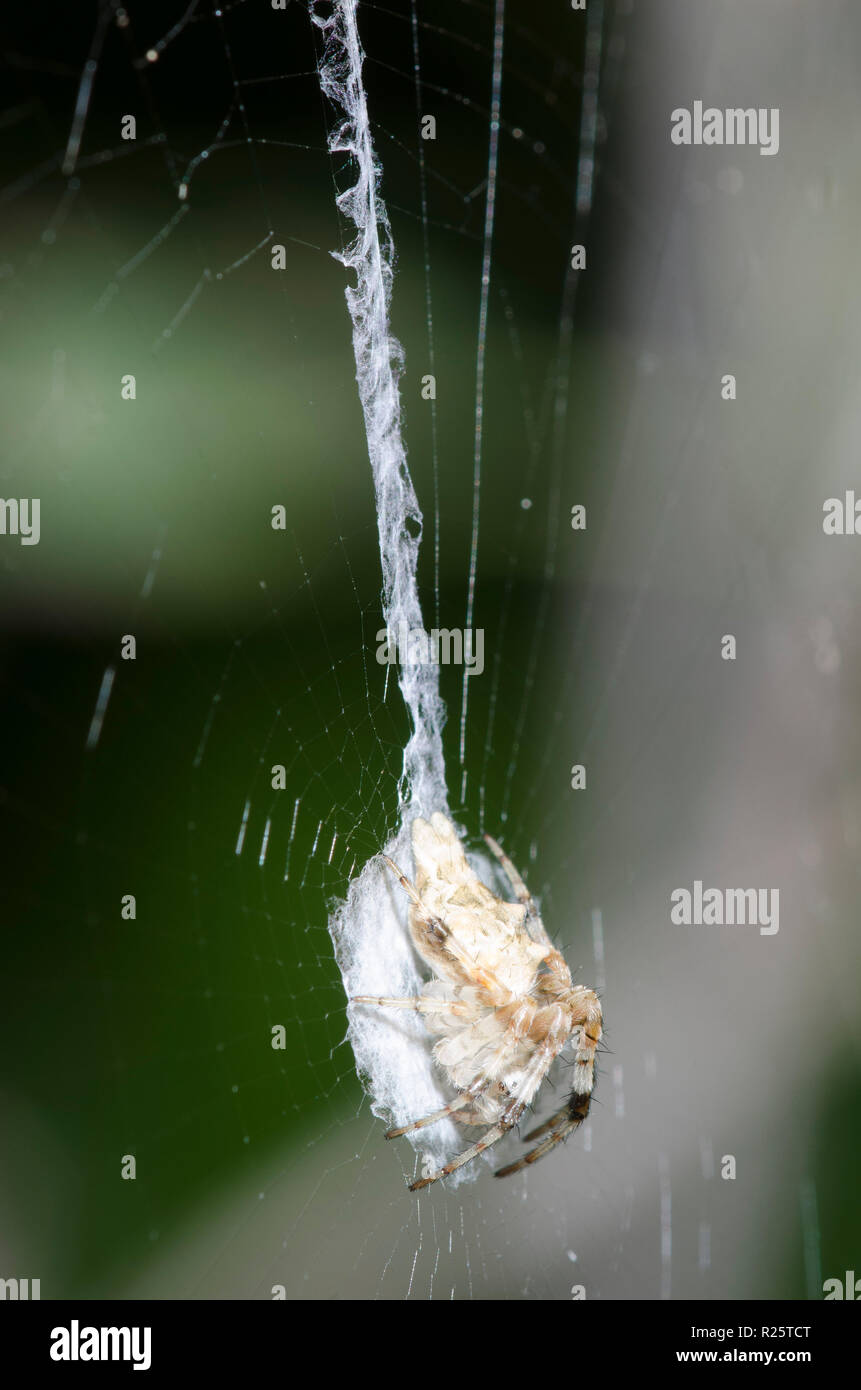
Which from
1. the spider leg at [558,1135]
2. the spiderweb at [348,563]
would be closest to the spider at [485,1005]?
the spider leg at [558,1135]

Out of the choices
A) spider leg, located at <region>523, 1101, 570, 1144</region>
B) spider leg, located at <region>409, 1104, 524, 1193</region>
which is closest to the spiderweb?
spider leg, located at <region>409, 1104, 524, 1193</region>

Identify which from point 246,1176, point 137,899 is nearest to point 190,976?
point 137,899

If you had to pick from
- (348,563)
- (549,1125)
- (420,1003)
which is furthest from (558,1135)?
(348,563)

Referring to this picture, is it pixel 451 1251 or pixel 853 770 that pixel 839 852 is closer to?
pixel 853 770

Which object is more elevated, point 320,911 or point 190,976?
point 320,911

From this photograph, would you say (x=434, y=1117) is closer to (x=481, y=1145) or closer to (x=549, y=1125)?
(x=481, y=1145)

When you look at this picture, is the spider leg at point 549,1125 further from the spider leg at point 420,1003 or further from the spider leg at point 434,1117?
the spider leg at point 420,1003
